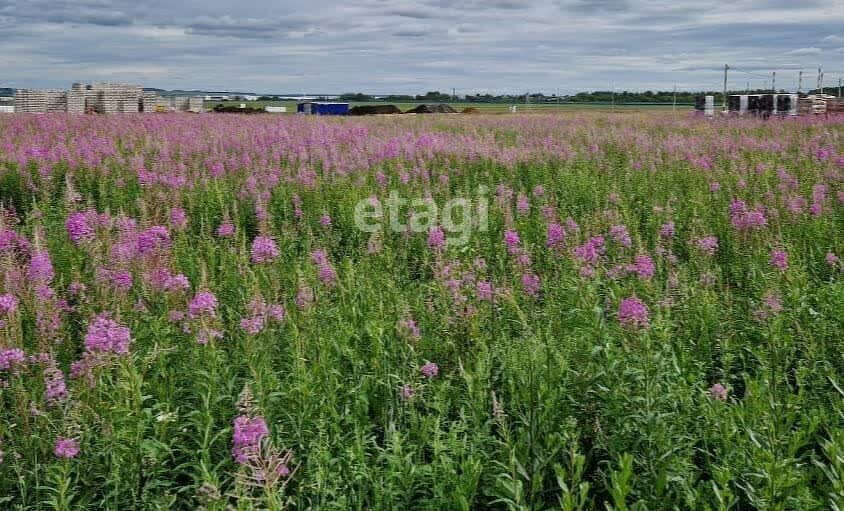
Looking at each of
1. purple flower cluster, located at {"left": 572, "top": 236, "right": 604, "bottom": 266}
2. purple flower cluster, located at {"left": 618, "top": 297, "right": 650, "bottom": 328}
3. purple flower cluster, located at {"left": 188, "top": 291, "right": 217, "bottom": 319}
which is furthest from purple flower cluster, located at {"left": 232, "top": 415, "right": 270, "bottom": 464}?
purple flower cluster, located at {"left": 572, "top": 236, "right": 604, "bottom": 266}

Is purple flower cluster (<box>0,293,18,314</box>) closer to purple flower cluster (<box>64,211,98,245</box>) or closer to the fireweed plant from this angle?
the fireweed plant

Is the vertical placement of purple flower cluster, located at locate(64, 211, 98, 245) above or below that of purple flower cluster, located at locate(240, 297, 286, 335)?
above

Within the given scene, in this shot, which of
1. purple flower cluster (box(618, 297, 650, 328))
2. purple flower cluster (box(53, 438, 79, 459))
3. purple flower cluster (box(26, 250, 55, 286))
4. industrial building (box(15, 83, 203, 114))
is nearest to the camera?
purple flower cluster (box(53, 438, 79, 459))

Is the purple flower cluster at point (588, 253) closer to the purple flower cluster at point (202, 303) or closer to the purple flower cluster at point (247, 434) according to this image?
the purple flower cluster at point (202, 303)

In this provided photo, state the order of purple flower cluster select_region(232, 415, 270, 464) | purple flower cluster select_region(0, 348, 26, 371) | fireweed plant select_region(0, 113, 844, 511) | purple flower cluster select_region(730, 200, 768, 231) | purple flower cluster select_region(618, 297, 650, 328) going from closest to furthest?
purple flower cluster select_region(232, 415, 270, 464)
fireweed plant select_region(0, 113, 844, 511)
purple flower cluster select_region(0, 348, 26, 371)
purple flower cluster select_region(618, 297, 650, 328)
purple flower cluster select_region(730, 200, 768, 231)

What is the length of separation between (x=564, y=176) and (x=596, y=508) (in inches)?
289

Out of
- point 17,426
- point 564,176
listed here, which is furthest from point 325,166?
point 17,426

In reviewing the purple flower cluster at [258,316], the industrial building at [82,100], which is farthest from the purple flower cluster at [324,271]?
the industrial building at [82,100]

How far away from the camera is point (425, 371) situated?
4.07 metres
